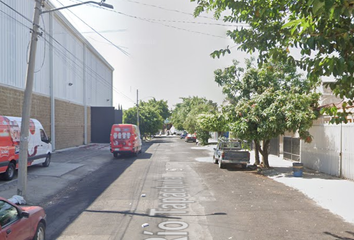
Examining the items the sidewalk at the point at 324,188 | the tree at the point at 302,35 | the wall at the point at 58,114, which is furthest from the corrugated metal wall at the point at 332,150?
the wall at the point at 58,114

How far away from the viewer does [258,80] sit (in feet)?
60.4

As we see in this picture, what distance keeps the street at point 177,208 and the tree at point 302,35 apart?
2918 mm

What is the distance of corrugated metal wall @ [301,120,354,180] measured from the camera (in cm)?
1359

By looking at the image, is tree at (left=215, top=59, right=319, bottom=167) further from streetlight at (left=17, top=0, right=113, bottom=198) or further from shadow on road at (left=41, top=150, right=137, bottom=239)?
streetlight at (left=17, top=0, right=113, bottom=198)

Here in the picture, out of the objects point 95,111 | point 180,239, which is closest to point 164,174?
point 180,239

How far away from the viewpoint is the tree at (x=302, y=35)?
495cm

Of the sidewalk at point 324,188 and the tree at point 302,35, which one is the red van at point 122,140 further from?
the tree at point 302,35

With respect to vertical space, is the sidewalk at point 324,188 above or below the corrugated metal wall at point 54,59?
below

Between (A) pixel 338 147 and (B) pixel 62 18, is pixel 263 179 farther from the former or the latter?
(B) pixel 62 18

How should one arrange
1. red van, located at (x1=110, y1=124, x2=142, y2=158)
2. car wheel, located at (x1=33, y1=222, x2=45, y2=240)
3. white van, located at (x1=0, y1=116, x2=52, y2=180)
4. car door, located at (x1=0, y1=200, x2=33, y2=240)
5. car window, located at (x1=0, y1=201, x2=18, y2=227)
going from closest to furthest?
car door, located at (x1=0, y1=200, x2=33, y2=240)
car window, located at (x1=0, y1=201, x2=18, y2=227)
car wheel, located at (x1=33, y1=222, x2=45, y2=240)
white van, located at (x1=0, y1=116, x2=52, y2=180)
red van, located at (x1=110, y1=124, x2=142, y2=158)

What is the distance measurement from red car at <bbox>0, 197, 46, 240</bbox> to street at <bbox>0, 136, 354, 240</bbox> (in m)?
1.10

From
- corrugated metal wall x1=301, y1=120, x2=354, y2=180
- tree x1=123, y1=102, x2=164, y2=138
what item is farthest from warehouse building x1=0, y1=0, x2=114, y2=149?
corrugated metal wall x1=301, y1=120, x2=354, y2=180

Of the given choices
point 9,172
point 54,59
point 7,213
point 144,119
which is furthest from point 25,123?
point 144,119

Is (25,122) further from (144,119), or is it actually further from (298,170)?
(144,119)
